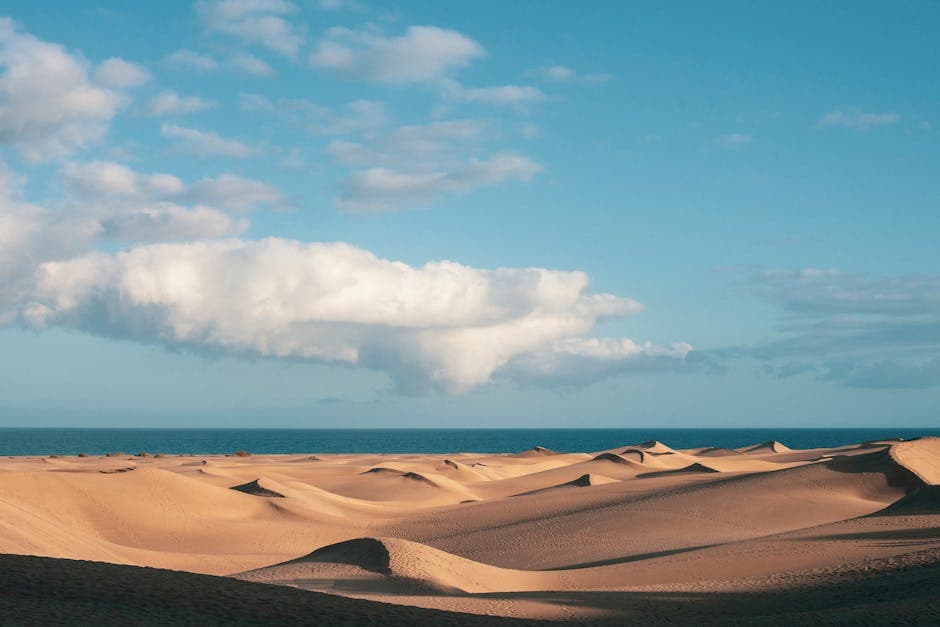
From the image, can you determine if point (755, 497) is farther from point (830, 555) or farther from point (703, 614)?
point (703, 614)

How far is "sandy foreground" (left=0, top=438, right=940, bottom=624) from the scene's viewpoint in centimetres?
814

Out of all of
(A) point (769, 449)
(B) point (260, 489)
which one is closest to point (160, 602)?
(B) point (260, 489)

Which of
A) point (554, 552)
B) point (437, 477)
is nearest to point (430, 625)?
point (554, 552)

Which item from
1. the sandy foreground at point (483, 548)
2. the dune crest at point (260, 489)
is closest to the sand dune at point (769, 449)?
the sandy foreground at point (483, 548)

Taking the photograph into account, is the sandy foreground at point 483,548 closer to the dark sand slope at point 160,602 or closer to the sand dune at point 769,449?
the dark sand slope at point 160,602

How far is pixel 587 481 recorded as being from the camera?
3297 centimetres

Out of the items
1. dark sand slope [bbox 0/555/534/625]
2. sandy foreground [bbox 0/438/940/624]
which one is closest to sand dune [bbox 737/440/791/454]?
sandy foreground [bbox 0/438/940/624]

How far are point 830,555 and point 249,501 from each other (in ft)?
58.2

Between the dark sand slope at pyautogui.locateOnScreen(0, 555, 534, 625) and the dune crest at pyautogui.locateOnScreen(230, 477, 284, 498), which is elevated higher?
the dark sand slope at pyautogui.locateOnScreen(0, 555, 534, 625)

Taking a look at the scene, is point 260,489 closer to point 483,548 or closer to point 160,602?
point 483,548

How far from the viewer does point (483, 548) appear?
69.5ft

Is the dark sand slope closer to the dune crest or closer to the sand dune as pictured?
the dune crest

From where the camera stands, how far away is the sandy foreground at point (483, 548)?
8.14m

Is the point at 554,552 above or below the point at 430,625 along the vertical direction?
below
